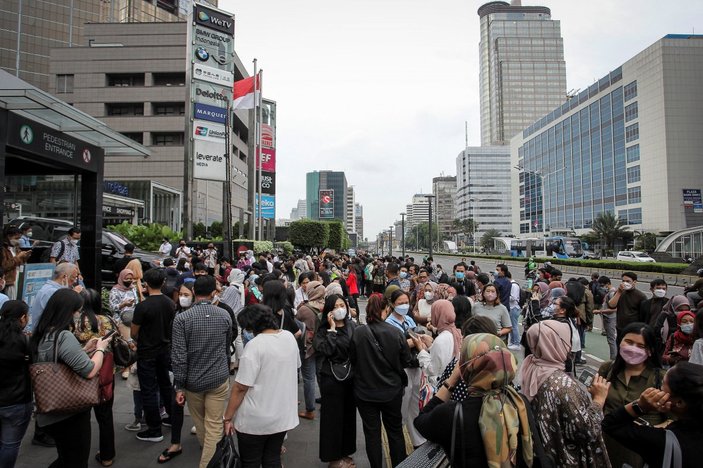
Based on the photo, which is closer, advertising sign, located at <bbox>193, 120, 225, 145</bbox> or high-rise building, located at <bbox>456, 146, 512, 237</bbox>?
advertising sign, located at <bbox>193, 120, 225, 145</bbox>

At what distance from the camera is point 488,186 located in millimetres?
124688

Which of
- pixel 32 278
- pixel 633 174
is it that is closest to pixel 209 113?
pixel 32 278

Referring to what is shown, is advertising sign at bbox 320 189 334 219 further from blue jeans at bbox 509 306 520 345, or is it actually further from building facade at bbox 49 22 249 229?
blue jeans at bbox 509 306 520 345

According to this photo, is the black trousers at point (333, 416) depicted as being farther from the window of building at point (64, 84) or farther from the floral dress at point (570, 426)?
the window of building at point (64, 84)

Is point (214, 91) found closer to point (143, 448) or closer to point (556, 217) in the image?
point (143, 448)

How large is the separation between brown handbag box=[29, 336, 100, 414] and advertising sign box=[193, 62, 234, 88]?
50.9 ft

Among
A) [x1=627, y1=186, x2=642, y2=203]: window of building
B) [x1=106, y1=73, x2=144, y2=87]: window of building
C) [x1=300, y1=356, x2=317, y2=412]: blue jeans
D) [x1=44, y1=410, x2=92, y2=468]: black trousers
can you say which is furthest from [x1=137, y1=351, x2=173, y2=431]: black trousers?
[x1=627, y1=186, x2=642, y2=203]: window of building

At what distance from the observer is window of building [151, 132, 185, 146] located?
39.6m

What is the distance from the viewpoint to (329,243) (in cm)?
4956

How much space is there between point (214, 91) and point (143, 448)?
15094 mm

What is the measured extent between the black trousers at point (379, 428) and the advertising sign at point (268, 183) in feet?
95.6

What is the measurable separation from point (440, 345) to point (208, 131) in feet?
49.2

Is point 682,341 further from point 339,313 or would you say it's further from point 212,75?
point 212,75

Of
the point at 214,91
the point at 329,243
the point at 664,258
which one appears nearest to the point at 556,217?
the point at 664,258
